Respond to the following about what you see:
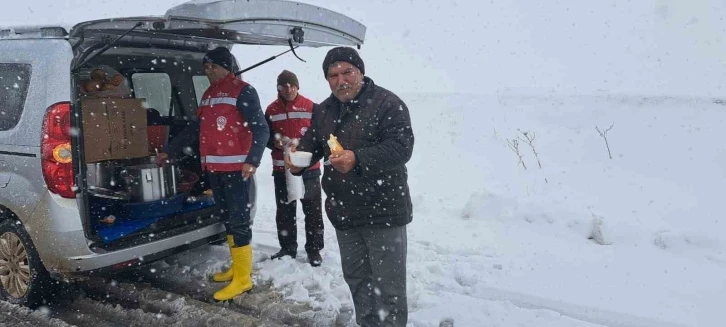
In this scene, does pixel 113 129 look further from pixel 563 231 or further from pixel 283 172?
pixel 563 231

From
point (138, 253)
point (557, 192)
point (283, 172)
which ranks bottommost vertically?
point (138, 253)

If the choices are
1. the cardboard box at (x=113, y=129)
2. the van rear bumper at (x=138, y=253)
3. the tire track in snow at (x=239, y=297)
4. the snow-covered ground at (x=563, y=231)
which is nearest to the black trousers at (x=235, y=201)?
the van rear bumper at (x=138, y=253)

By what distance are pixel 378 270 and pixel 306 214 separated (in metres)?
1.94

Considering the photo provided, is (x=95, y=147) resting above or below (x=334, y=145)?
below

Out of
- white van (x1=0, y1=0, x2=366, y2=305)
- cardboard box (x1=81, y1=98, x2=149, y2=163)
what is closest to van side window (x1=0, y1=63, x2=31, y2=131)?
white van (x1=0, y1=0, x2=366, y2=305)

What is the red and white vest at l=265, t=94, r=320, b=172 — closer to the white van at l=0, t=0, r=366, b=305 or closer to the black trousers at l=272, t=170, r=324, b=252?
the black trousers at l=272, t=170, r=324, b=252

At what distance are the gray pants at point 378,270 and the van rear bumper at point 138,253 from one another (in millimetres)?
1547

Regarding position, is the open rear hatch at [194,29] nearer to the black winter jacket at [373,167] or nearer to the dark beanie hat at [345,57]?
the dark beanie hat at [345,57]

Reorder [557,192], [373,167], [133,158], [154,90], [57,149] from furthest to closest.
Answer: [557,192], [154,90], [133,158], [57,149], [373,167]

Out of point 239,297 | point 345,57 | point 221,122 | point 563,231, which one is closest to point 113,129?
point 221,122

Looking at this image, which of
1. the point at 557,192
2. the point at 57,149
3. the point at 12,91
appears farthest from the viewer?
the point at 557,192

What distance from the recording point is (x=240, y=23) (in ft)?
10.7

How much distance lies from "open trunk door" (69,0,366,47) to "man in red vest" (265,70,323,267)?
641 millimetres

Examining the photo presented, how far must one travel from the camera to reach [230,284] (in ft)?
13.6
